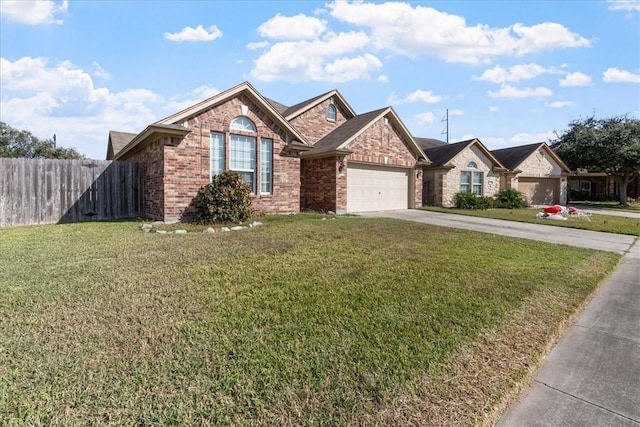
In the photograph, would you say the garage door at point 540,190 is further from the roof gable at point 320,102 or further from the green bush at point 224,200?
the green bush at point 224,200

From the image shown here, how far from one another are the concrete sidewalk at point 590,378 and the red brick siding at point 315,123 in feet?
51.2

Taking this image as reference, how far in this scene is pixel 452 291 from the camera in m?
4.56

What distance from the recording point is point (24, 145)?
33.8 meters

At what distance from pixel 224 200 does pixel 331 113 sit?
35.0ft

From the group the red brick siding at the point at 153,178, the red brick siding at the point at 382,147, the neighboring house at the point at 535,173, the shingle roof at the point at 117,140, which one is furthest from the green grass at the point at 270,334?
the neighboring house at the point at 535,173

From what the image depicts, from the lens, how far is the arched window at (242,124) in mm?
12094

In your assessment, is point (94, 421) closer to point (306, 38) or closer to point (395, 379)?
point (395, 379)

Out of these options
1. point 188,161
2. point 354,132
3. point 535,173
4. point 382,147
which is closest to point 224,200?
point 188,161

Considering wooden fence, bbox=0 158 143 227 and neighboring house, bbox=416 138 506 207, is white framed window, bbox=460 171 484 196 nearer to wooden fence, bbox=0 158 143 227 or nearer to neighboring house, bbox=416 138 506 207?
neighboring house, bbox=416 138 506 207

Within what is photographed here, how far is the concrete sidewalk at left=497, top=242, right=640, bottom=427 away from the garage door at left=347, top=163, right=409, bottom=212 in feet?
39.8

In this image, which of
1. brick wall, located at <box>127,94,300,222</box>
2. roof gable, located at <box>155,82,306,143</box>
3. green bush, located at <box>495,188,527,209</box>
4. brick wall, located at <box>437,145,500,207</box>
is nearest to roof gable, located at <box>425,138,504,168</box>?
brick wall, located at <box>437,145,500,207</box>

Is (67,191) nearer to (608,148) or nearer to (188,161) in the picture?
(188,161)

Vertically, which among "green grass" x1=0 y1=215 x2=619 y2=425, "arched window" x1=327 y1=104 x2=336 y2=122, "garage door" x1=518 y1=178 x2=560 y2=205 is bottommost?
"green grass" x1=0 y1=215 x2=619 y2=425

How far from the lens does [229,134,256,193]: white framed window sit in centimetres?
1218
